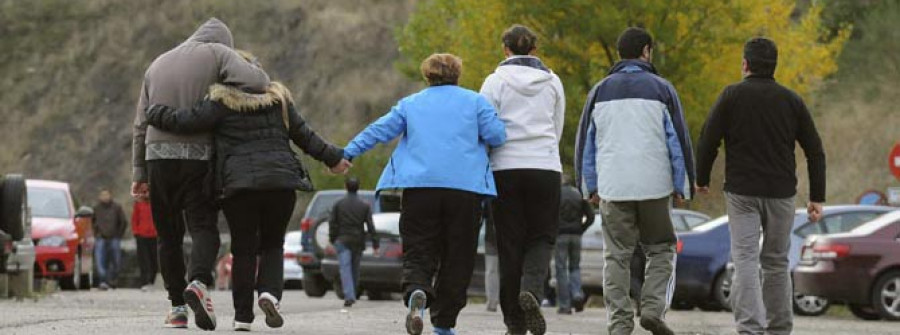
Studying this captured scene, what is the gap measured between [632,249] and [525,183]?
2.68 feet

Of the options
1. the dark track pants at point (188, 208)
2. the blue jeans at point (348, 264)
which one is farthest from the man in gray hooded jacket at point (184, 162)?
the blue jeans at point (348, 264)

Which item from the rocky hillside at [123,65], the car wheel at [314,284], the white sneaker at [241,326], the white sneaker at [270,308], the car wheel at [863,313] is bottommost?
the rocky hillside at [123,65]

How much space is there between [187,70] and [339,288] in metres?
15.4

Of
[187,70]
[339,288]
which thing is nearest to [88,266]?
[339,288]

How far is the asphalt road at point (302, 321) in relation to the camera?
1438 cm

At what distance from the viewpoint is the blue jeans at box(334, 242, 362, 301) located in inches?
991

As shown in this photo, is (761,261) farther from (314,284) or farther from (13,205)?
(314,284)

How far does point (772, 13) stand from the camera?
42562 millimetres

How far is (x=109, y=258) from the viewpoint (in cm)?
3544

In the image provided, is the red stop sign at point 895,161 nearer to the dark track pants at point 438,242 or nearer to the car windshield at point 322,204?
the car windshield at point 322,204

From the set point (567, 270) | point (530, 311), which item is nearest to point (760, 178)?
point (530, 311)

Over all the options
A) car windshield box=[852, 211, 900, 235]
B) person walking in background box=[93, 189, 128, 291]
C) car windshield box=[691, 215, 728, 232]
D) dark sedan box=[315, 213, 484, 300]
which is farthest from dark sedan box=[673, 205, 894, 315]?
person walking in background box=[93, 189, 128, 291]

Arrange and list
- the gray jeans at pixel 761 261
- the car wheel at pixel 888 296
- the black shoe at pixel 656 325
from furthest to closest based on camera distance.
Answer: the car wheel at pixel 888 296, the gray jeans at pixel 761 261, the black shoe at pixel 656 325

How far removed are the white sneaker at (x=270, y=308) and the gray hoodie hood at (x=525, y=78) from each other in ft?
6.29
